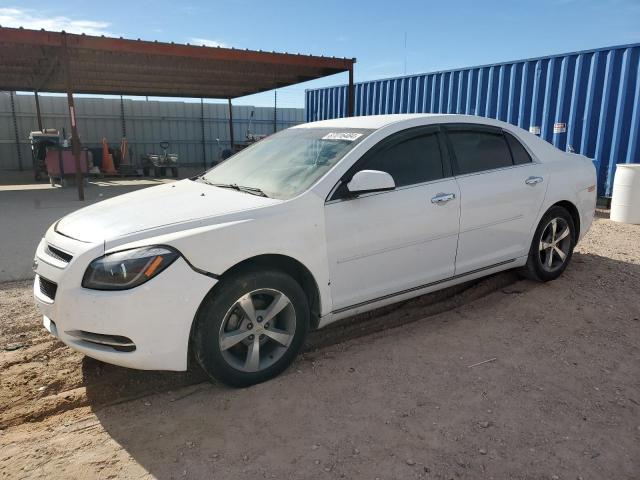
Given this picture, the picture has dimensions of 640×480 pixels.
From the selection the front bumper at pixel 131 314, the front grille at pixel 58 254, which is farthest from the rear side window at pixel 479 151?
the front grille at pixel 58 254

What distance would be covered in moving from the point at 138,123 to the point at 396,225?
76.8 feet

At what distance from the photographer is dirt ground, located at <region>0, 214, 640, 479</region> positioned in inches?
92.0

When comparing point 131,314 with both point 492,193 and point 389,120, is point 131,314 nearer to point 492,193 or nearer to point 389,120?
point 389,120

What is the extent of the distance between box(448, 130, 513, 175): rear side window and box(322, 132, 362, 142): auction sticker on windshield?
87cm

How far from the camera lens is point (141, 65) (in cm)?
1346

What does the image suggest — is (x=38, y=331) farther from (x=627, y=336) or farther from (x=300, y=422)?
(x=627, y=336)

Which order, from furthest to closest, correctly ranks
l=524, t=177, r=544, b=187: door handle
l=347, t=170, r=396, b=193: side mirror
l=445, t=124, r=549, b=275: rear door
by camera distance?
l=524, t=177, r=544, b=187: door handle < l=445, t=124, r=549, b=275: rear door < l=347, t=170, r=396, b=193: side mirror

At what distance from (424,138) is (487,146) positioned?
0.73 metres

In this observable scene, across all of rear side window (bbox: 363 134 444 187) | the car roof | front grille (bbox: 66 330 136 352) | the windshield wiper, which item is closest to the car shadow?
front grille (bbox: 66 330 136 352)

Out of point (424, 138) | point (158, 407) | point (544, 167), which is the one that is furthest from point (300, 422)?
point (544, 167)

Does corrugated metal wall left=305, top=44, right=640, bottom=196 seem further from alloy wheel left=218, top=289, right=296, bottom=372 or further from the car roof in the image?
alloy wheel left=218, top=289, right=296, bottom=372

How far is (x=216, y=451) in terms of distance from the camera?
7.96 feet

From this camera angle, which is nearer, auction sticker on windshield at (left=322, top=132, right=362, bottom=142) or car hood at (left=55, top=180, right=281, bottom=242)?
car hood at (left=55, top=180, right=281, bottom=242)

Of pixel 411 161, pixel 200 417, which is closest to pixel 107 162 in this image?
pixel 411 161
